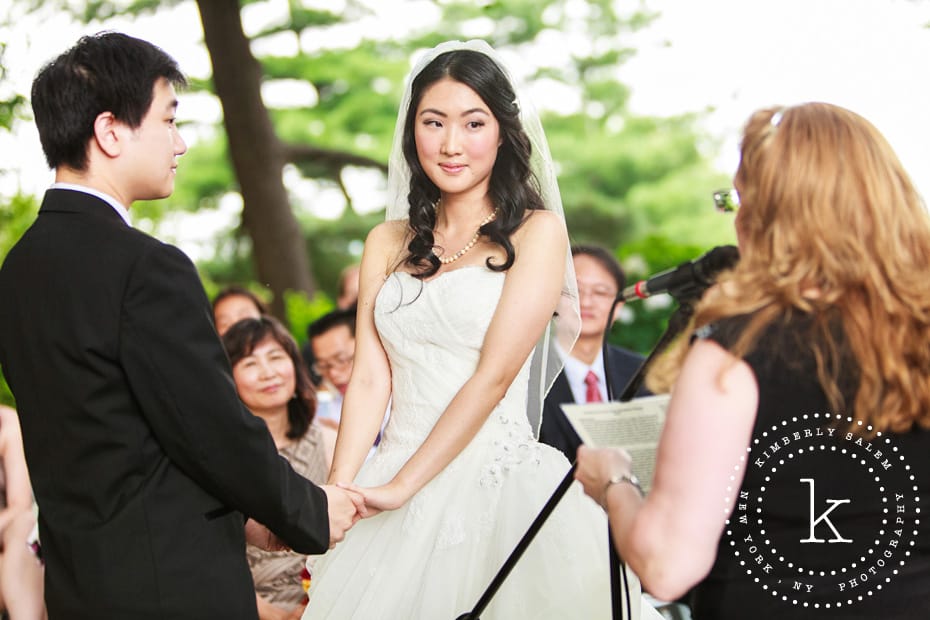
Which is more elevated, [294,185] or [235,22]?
[235,22]

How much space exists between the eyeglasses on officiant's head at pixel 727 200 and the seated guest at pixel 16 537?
10.4ft

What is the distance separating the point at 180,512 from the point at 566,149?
15.6 metres

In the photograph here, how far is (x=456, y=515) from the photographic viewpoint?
3.02 m

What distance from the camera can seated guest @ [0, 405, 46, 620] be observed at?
14.1 ft

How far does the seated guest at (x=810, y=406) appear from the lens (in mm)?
1892

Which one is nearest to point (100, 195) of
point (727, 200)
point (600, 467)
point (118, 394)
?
point (118, 394)

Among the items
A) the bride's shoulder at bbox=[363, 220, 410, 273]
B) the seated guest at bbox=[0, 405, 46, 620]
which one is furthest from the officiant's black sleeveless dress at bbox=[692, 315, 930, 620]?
the seated guest at bbox=[0, 405, 46, 620]

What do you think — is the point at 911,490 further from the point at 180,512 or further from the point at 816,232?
the point at 180,512

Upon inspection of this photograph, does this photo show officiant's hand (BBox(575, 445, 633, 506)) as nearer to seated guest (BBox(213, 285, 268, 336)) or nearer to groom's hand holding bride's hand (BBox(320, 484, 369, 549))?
groom's hand holding bride's hand (BBox(320, 484, 369, 549))

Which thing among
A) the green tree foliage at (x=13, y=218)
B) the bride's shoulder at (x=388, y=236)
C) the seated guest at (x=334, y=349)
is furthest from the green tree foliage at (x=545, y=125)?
the bride's shoulder at (x=388, y=236)

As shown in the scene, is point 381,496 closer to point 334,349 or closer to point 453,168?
point 453,168

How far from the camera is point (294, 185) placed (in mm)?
18594

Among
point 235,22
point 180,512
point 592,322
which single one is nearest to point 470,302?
point 180,512

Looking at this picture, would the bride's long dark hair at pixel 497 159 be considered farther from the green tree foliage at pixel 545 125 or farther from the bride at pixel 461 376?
the green tree foliage at pixel 545 125
